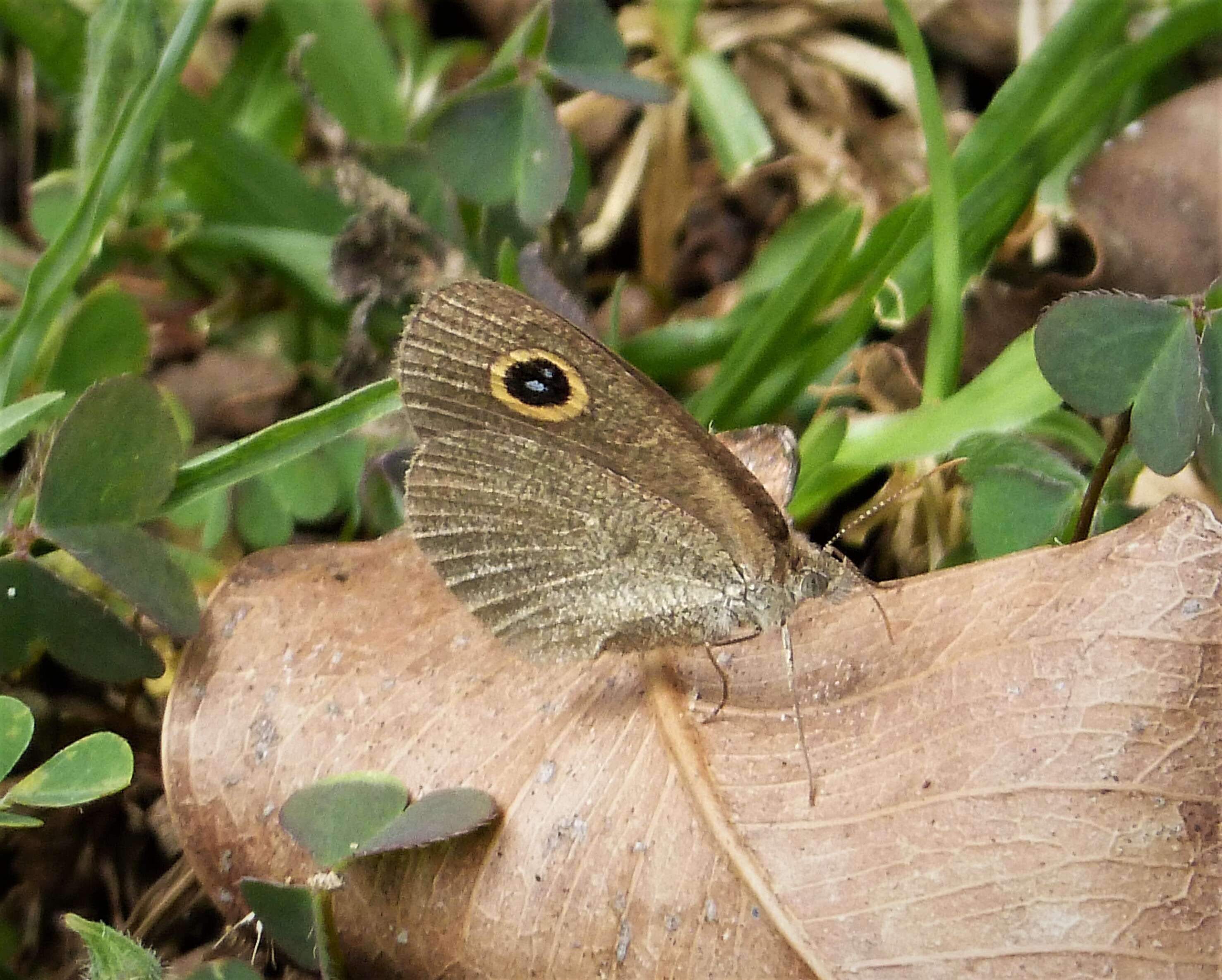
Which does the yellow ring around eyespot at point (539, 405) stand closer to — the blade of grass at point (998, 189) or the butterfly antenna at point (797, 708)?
the butterfly antenna at point (797, 708)

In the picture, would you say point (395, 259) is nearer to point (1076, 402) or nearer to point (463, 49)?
point (463, 49)

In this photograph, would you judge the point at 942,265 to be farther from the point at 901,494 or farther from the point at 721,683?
the point at 721,683

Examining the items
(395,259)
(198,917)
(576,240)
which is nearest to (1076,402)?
(576,240)

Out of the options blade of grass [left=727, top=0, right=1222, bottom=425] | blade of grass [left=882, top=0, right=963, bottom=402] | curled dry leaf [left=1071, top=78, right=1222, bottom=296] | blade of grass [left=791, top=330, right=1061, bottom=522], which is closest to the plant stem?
blade of grass [left=791, top=330, right=1061, bottom=522]

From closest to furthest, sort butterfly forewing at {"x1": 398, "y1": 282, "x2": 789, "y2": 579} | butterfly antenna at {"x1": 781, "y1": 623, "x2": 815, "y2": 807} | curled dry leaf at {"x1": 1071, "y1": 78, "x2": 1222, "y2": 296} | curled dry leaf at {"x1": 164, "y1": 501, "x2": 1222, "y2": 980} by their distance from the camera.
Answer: curled dry leaf at {"x1": 164, "y1": 501, "x2": 1222, "y2": 980} < butterfly antenna at {"x1": 781, "y1": 623, "x2": 815, "y2": 807} < butterfly forewing at {"x1": 398, "y1": 282, "x2": 789, "y2": 579} < curled dry leaf at {"x1": 1071, "y1": 78, "x2": 1222, "y2": 296}

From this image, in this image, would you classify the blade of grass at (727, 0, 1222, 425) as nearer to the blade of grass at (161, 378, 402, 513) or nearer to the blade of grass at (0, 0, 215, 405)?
the blade of grass at (161, 378, 402, 513)
